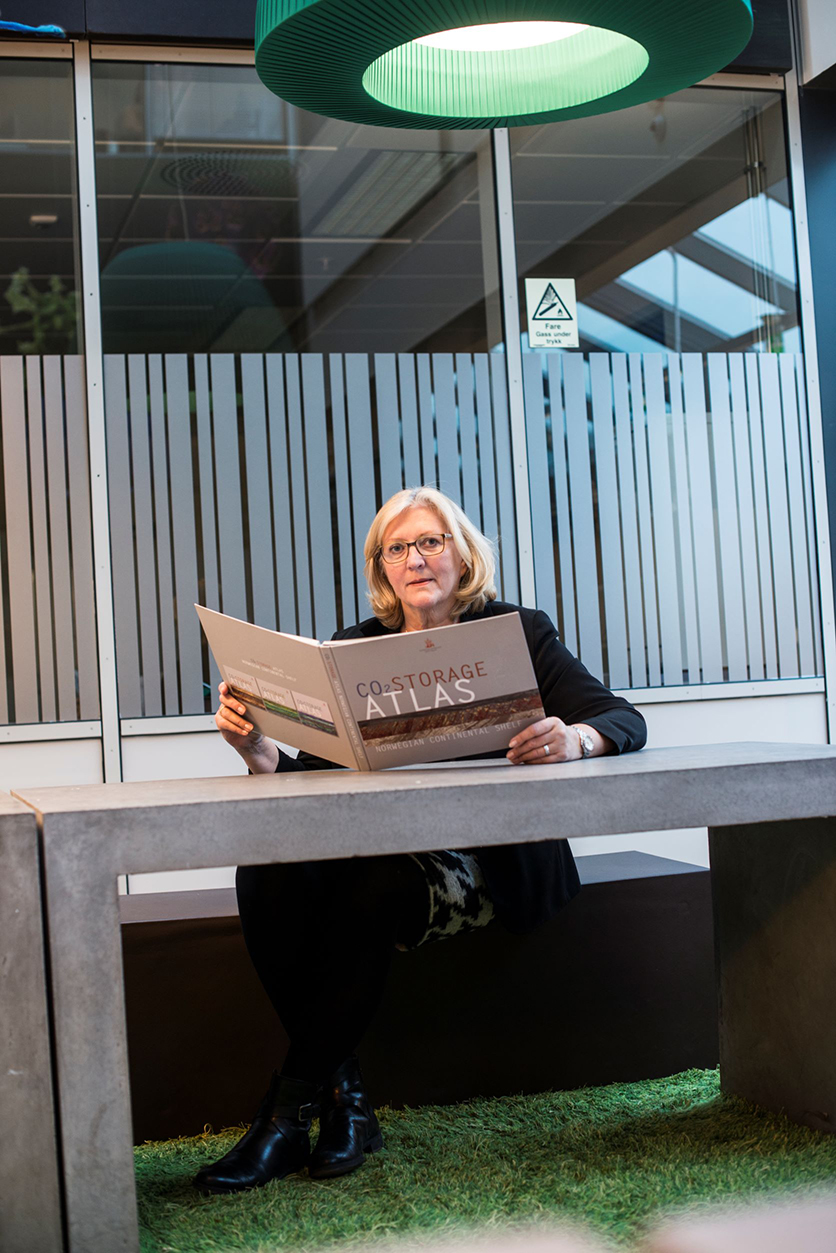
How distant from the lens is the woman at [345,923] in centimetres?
173

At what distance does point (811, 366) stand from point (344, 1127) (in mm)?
3054

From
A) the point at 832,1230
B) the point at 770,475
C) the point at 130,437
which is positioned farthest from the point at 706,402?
the point at 832,1230

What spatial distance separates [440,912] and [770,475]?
2511mm

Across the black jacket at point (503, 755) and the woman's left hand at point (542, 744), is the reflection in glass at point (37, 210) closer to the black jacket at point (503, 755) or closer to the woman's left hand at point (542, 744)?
the black jacket at point (503, 755)

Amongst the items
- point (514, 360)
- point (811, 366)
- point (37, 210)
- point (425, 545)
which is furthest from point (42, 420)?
point (811, 366)

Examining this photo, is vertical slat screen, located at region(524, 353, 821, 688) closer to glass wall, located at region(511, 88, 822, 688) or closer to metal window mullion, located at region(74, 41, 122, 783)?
glass wall, located at region(511, 88, 822, 688)

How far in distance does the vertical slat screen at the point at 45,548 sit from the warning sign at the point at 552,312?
4.60 ft

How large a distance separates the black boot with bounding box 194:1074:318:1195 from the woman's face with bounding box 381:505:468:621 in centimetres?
85

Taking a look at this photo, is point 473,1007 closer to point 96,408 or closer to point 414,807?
point 414,807

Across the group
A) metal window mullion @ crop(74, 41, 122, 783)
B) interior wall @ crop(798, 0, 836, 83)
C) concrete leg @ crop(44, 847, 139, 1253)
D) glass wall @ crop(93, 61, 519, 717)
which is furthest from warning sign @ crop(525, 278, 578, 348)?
concrete leg @ crop(44, 847, 139, 1253)

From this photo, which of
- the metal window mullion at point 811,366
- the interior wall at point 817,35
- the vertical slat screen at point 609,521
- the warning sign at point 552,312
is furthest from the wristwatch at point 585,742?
the interior wall at point 817,35

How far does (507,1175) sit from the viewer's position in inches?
68.2

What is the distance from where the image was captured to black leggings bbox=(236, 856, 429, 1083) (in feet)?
5.74

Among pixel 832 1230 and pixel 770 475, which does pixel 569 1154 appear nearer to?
pixel 832 1230
